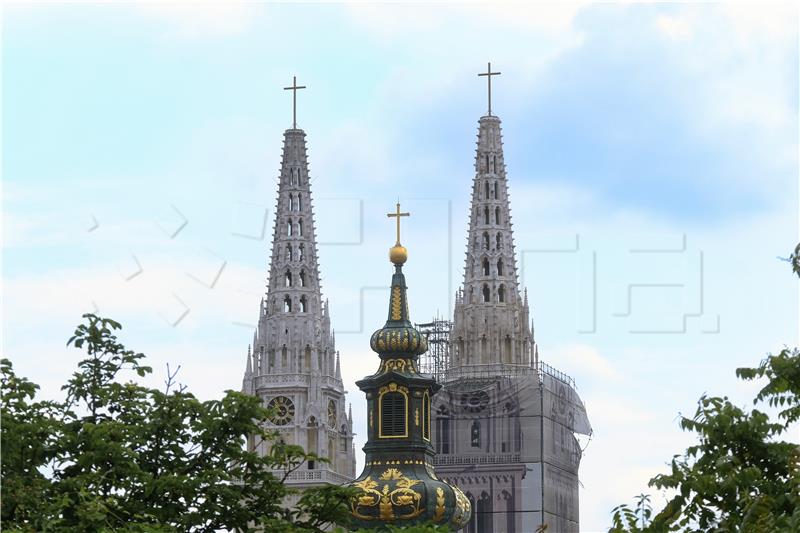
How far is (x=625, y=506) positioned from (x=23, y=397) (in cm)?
1093

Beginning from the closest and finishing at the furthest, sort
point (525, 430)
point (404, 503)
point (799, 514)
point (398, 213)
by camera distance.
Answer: point (799, 514) → point (404, 503) → point (398, 213) → point (525, 430)

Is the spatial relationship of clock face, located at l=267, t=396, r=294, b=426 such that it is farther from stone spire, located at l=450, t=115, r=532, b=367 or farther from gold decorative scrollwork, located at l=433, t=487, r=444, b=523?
gold decorative scrollwork, located at l=433, t=487, r=444, b=523

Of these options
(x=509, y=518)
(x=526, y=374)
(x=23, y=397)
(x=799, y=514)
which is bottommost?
(x=799, y=514)

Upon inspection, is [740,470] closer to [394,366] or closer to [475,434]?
[394,366]

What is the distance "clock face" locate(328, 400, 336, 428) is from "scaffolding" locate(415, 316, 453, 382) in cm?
816

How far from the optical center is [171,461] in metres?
43.2

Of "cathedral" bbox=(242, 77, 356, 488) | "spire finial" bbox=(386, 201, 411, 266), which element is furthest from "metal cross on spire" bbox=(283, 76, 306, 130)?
"spire finial" bbox=(386, 201, 411, 266)

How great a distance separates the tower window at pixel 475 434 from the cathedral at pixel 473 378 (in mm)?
58

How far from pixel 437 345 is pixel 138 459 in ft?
353

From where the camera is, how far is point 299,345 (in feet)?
504

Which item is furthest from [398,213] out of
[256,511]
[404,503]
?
[256,511]

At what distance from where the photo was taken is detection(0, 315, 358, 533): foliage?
41.5 meters

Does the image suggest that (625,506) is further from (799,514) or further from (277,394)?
(277,394)

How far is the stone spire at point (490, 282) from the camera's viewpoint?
147 meters
